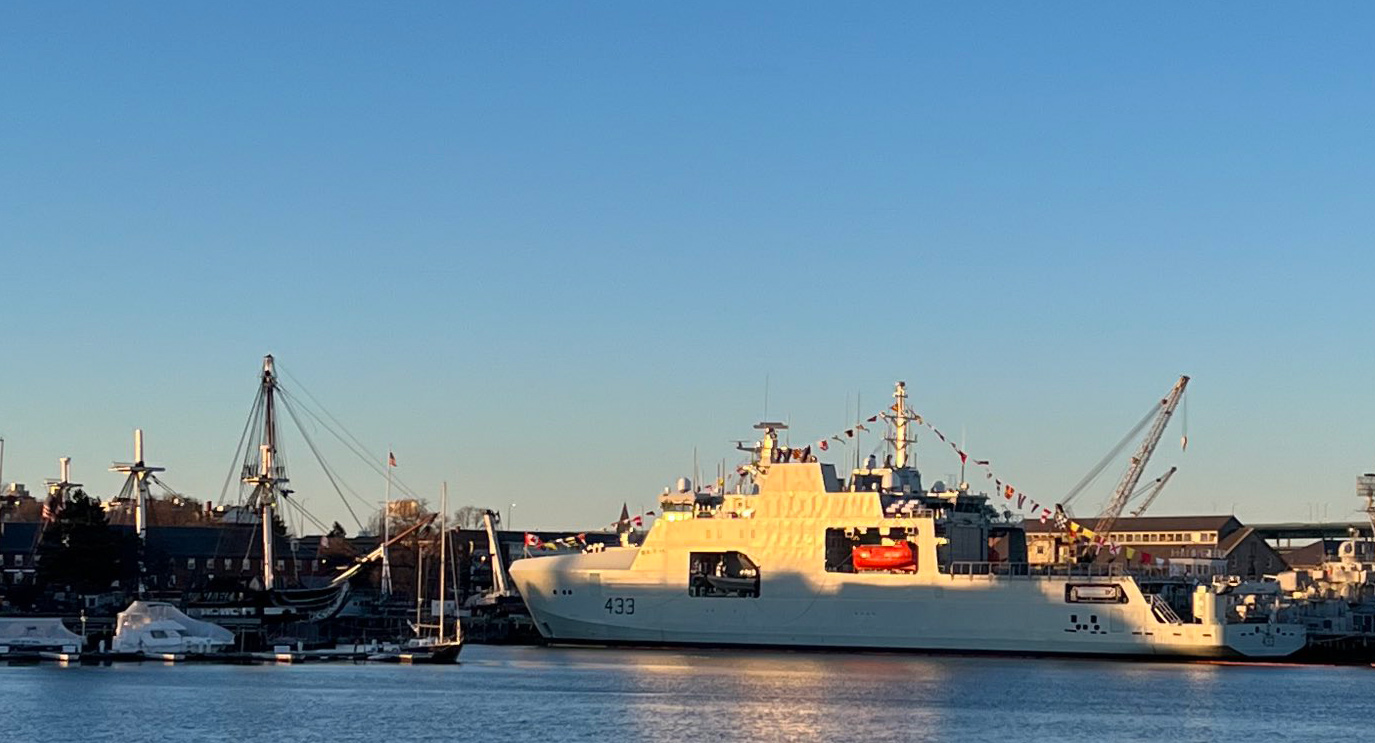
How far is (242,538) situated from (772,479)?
55.3 meters

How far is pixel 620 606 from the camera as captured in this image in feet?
311

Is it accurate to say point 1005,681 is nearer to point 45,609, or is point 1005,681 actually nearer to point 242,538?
point 45,609

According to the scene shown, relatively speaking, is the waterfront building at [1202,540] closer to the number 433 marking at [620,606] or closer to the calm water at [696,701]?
the number 433 marking at [620,606]

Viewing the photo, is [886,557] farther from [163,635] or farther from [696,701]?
[163,635]

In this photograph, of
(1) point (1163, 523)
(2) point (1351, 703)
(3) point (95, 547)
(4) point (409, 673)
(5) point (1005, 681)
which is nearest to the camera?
(2) point (1351, 703)

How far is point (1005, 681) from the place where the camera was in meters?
75.9

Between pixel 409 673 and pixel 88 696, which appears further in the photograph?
pixel 409 673

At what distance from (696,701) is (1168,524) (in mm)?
99676

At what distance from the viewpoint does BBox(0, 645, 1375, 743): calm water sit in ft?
196

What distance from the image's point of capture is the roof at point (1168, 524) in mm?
154625

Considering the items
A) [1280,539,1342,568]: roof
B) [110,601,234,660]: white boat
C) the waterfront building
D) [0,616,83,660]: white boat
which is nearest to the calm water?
Answer: [110,601,234,660]: white boat

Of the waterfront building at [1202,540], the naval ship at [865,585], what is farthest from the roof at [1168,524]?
the naval ship at [865,585]

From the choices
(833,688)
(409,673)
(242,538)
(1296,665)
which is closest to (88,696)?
(409,673)

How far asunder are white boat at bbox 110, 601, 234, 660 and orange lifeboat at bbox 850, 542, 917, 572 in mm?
28982
